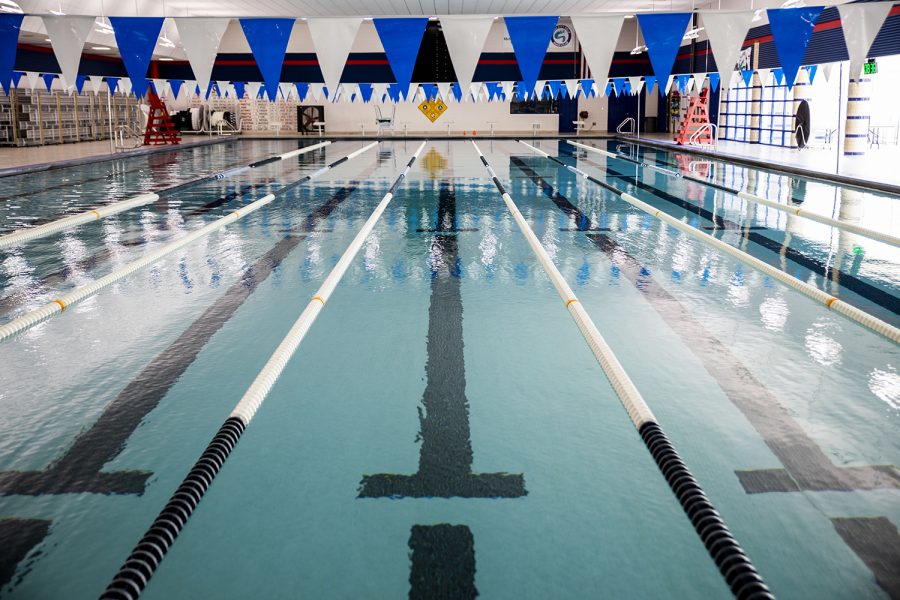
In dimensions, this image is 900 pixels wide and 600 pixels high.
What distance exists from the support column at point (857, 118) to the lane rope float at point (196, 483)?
15.7m

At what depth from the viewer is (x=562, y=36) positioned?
28.9m

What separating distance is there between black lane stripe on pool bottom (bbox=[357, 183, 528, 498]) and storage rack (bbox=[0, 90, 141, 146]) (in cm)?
1767

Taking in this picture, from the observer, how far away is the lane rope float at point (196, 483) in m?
1.83

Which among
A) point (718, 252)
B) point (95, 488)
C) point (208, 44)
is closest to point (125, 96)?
point (208, 44)

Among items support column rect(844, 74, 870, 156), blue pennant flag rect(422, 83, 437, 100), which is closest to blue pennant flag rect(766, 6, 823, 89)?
support column rect(844, 74, 870, 156)

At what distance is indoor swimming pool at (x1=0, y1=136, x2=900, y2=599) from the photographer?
2029 mm

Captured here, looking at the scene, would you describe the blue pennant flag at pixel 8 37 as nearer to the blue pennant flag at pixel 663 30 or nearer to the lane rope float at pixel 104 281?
the lane rope float at pixel 104 281

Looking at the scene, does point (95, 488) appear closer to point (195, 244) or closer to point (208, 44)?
point (195, 244)

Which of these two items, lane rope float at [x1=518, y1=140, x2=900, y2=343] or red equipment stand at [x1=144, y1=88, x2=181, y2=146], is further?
red equipment stand at [x1=144, y1=88, x2=181, y2=146]

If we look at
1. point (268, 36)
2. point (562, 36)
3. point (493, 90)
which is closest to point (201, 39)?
point (268, 36)

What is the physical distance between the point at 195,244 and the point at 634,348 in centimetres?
459

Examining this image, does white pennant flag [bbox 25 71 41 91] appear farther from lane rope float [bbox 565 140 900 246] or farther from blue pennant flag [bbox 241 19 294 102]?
lane rope float [bbox 565 140 900 246]

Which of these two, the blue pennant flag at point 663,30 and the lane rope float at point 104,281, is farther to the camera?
the blue pennant flag at point 663,30

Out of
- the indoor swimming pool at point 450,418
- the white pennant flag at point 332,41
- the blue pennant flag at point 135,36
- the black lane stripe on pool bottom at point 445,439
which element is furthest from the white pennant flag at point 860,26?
the blue pennant flag at point 135,36
